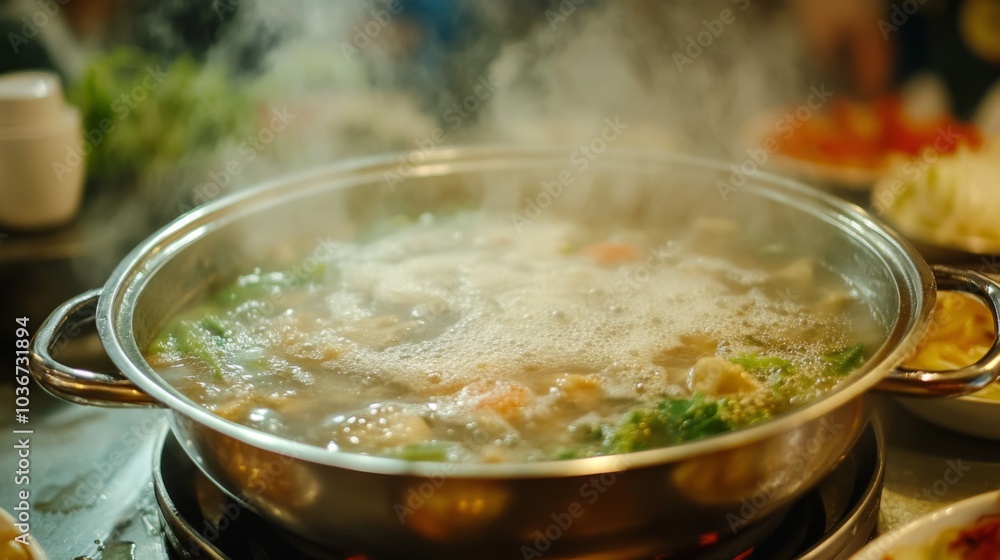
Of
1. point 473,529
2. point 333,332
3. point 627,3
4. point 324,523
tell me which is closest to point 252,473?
point 324,523

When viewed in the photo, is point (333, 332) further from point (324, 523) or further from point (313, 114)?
point (313, 114)
